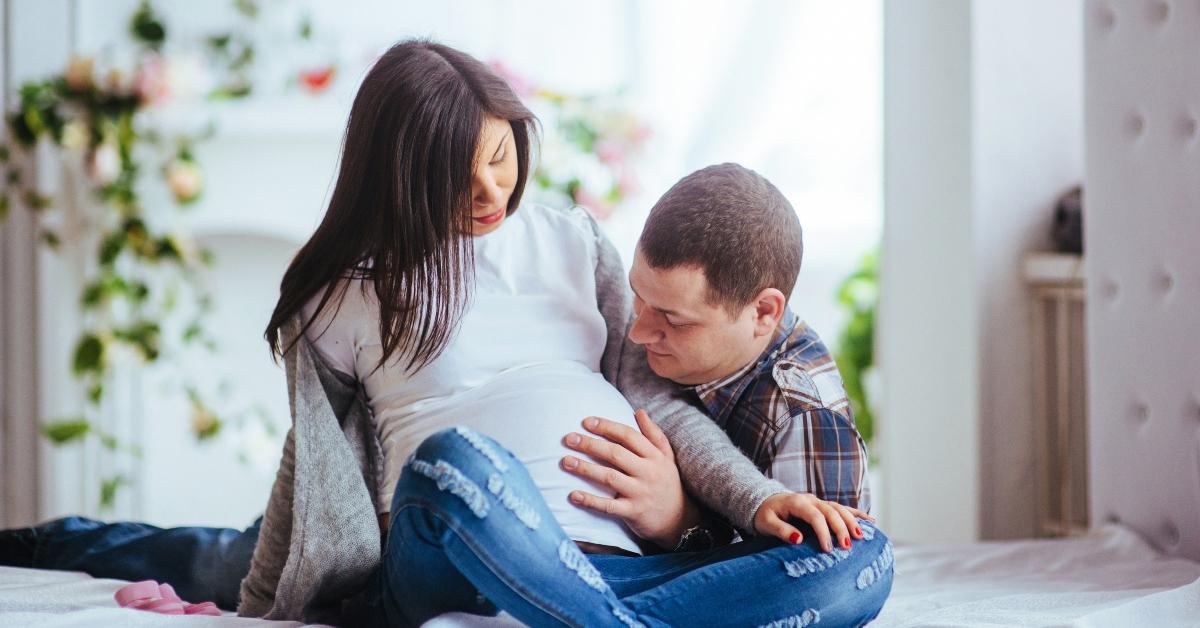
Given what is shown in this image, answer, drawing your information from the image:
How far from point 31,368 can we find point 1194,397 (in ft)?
7.82

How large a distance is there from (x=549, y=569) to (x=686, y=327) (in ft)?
0.97

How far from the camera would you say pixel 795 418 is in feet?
3.83

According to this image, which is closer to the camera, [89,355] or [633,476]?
[633,476]

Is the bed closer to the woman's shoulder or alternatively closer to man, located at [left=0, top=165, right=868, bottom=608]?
man, located at [left=0, top=165, right=868, bottom=608]

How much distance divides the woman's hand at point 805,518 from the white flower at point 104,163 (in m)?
1.92

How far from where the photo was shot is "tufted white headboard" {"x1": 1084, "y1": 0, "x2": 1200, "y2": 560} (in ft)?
5.07

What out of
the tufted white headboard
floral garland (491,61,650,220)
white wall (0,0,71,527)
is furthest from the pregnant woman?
white wall (0,0,71,527)

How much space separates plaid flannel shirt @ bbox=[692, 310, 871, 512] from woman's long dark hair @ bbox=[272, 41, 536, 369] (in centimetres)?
31

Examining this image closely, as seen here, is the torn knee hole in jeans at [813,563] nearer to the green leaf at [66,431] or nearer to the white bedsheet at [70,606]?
the white bedsheet at [70,606]

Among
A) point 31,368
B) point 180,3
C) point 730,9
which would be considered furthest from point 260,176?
point 730,9

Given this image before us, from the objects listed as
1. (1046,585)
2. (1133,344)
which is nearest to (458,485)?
(1046,585)

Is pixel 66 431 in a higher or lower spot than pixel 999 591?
higher

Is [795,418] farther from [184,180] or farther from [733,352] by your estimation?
[184,180]

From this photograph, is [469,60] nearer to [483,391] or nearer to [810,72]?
[483,391]
